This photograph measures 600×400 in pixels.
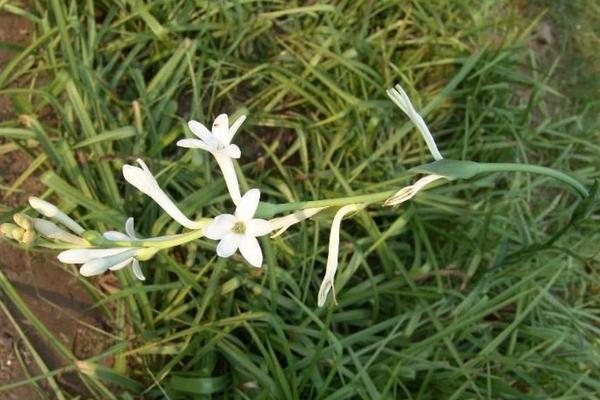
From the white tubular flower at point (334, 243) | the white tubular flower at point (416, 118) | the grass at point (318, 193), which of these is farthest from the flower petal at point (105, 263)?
the grass at point (318, 193)

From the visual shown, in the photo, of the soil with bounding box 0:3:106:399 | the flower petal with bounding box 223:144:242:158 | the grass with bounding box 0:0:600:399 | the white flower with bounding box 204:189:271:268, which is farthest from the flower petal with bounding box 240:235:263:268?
the soil with bounding box 0:3:106:399

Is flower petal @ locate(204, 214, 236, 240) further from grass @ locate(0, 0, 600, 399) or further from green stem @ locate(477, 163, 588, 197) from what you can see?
grass @ locate(0, 0, 600, 399)

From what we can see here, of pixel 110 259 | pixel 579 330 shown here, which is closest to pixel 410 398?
pixel 579 330

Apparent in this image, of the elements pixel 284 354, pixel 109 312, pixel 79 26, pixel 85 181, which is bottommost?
pixel 284 354

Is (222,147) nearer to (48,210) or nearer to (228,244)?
(228,244)

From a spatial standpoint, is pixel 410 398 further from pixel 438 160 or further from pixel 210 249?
pixel 438 160

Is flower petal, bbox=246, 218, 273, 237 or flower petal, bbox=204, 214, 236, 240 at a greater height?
flower petal, bbox=204, 214, 236, 240

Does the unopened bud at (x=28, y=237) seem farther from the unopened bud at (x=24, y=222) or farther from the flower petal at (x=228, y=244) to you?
the flower petal at (x=228, y=244)
